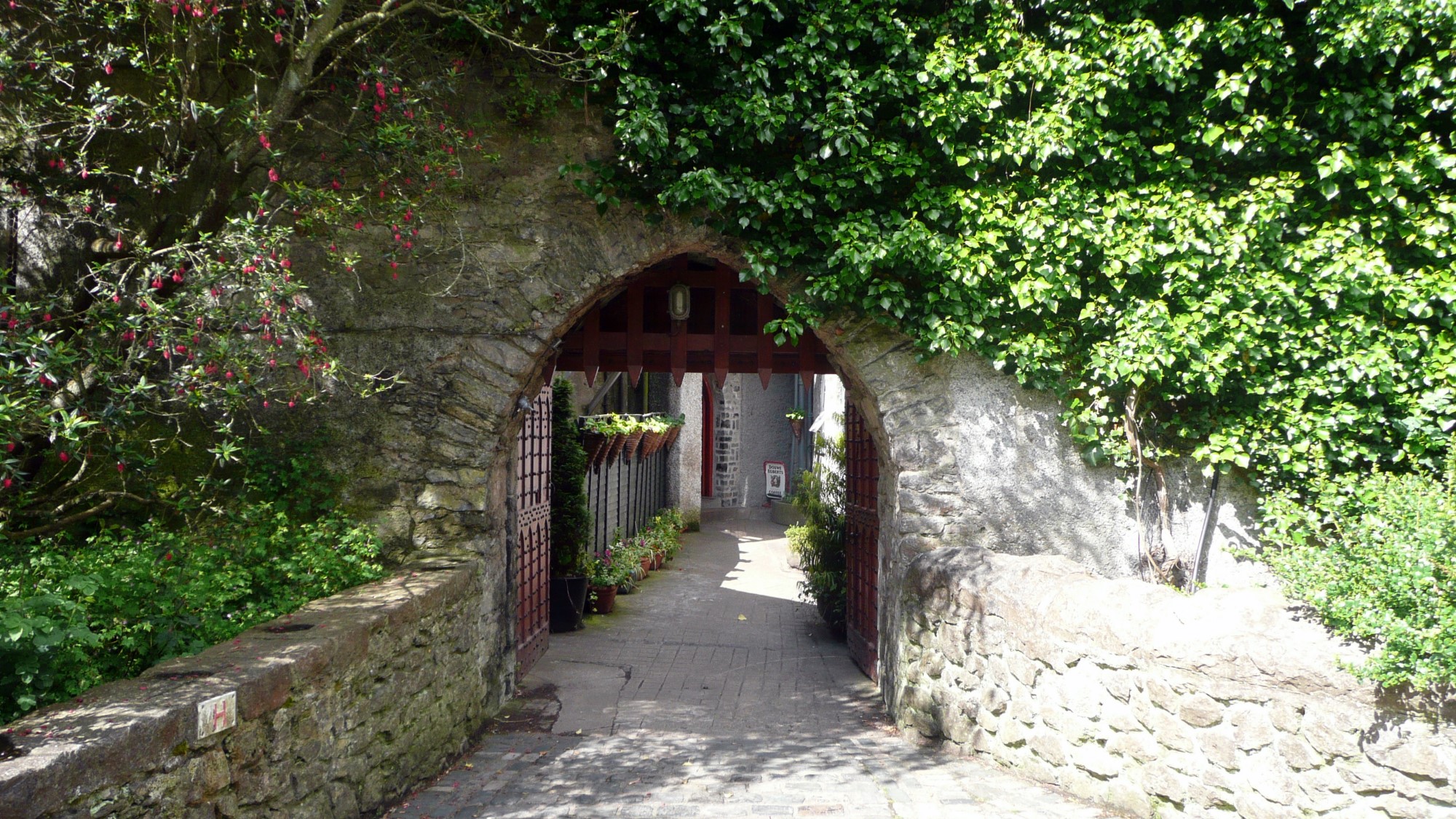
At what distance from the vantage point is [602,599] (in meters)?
8.69

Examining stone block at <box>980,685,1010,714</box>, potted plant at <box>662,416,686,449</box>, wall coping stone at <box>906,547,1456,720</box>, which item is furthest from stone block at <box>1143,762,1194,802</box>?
potted plant at <box>662,416,686,449</box>

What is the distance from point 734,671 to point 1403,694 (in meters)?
4.54

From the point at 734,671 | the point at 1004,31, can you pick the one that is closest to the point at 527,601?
the point at 734,671

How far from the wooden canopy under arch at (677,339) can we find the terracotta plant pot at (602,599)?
2.88 metres

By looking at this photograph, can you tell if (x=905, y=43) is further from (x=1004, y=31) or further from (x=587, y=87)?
(x=587, y=87)

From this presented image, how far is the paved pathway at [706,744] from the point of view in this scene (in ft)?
12.4

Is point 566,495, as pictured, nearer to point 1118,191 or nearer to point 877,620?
point 877,620

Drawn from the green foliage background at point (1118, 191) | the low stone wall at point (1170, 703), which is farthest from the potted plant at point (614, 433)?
the low stone wall at point (1170, 703)

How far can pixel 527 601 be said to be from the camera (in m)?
6.73

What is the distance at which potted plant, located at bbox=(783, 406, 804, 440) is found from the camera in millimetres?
17391

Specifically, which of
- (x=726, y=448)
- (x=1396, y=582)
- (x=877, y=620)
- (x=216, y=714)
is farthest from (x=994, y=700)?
(x=726, y=448)

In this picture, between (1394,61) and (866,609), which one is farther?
(866,609)

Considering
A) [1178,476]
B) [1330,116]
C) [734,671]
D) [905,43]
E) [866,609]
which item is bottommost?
[734,671]

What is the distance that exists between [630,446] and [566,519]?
8.71 ft
